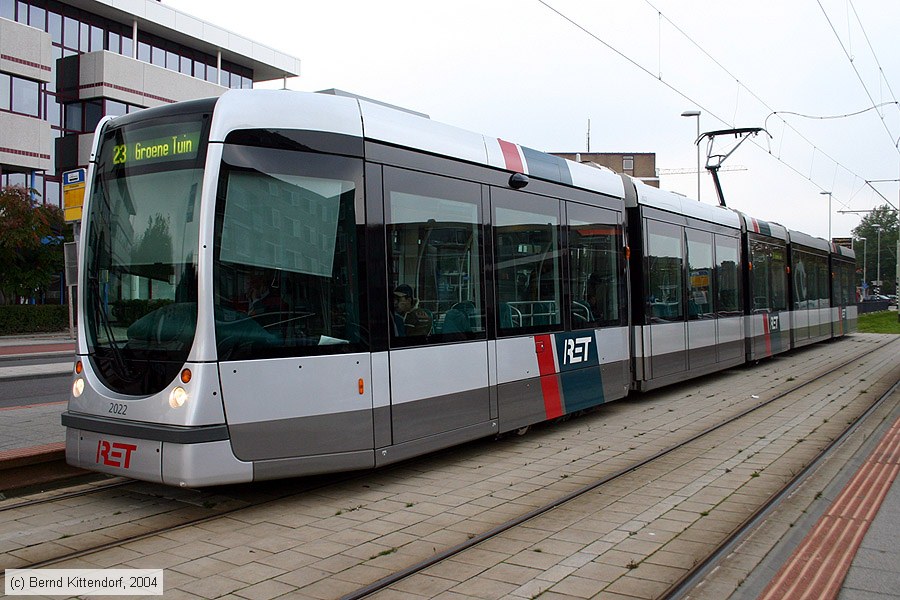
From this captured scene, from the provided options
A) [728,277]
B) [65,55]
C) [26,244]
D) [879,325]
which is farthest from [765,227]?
[65,55]

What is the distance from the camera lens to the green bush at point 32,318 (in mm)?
32062

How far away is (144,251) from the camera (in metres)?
6.16

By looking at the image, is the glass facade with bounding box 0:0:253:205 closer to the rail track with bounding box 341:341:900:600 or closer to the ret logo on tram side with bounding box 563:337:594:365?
the ret logo on tram side with bounding box 563:337:594:365

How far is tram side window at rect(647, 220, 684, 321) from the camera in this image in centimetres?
1217

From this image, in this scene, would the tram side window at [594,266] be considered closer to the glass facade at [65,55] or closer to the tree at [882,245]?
the glass facade at [65,55]

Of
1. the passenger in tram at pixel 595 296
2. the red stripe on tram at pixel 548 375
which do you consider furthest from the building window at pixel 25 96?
the red stripe on tram at pixel 548 375

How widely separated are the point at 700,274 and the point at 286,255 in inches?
387

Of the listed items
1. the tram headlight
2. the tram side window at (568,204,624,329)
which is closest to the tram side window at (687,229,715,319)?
the tram side window at (568,204,624,329)

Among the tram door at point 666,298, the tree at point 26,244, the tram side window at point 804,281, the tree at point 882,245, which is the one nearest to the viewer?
the tram door at point 666,298

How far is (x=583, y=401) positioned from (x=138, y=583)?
20.9 feet

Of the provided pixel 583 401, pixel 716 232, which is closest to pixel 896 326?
pixel 716 232

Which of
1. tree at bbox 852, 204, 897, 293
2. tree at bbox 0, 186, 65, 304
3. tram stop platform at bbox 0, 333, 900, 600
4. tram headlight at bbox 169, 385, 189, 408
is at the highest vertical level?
tree at bbox 852, 204, 897, 293

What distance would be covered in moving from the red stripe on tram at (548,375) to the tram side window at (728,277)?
22.4 feet

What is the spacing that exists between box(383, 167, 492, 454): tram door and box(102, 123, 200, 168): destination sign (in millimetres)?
1632
